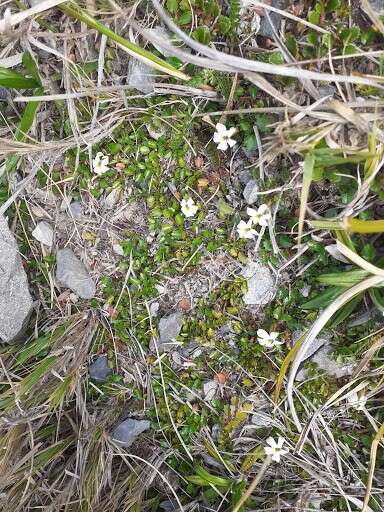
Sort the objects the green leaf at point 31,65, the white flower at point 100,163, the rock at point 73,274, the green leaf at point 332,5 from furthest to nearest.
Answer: the rock at point 73,274 < the white flower at point 100,163 < the green leaf at point 31,65 < the green leaf at point 332,5

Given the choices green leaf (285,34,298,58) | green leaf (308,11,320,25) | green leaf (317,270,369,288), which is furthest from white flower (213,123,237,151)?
green leaf (317,270,369,288)

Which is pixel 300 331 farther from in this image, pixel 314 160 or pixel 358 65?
pixel 358 65

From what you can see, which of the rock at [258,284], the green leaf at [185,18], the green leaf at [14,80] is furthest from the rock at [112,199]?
the green leaf at [185,18]

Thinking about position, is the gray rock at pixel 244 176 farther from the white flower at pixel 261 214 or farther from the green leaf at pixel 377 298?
the green leaf at pixel 377 298

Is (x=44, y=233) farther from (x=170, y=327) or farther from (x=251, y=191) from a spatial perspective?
(x=251, y=191)

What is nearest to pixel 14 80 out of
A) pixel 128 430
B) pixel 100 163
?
pixel 100 163

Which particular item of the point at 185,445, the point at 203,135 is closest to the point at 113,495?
the point at 185,445
